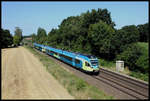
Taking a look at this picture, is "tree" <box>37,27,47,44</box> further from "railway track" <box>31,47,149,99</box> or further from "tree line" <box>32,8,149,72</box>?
"railway track" <box>31,47,149,99</box>

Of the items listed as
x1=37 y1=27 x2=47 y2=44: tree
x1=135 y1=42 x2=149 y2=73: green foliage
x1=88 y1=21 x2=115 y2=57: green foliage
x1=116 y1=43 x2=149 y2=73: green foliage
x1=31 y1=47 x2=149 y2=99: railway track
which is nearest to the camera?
x1=31 y1=47 x2=149 y2=99: railway track

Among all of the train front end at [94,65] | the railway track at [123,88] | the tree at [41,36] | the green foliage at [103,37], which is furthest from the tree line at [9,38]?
the railway track at [123,88]

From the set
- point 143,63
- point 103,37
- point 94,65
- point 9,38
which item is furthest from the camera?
point 9,38

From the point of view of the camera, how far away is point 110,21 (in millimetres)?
64688

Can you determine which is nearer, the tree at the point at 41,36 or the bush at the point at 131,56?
the bush at the point at 131,56

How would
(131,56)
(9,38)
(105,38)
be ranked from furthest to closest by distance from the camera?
1. (9,38)
2. (105,38)
3. (131,56)

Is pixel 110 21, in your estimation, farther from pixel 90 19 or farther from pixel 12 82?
pixel 12 82

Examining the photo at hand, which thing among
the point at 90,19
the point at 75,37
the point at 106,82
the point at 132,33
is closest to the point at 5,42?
the point at 75,37

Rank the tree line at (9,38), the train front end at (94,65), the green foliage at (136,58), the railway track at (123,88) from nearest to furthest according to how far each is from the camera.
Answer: the railway track at (123,88)
the train front end at (94,65)
the green foliage at (136,58)
the tree line at (9,38)

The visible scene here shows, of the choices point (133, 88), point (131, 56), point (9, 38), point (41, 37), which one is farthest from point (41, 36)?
point (133, 88)

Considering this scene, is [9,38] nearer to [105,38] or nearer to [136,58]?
[105,38]

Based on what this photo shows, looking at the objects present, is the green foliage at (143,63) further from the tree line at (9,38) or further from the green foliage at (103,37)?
the tree line at (9,38)

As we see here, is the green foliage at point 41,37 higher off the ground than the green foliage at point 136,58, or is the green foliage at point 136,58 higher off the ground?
the green foliage at point 41,37

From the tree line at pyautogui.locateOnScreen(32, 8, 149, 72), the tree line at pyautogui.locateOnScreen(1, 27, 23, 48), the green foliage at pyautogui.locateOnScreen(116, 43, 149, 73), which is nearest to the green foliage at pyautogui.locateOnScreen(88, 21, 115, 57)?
the tree line at pyautogui.locateOnScreen(32, 8, 149, 72)
